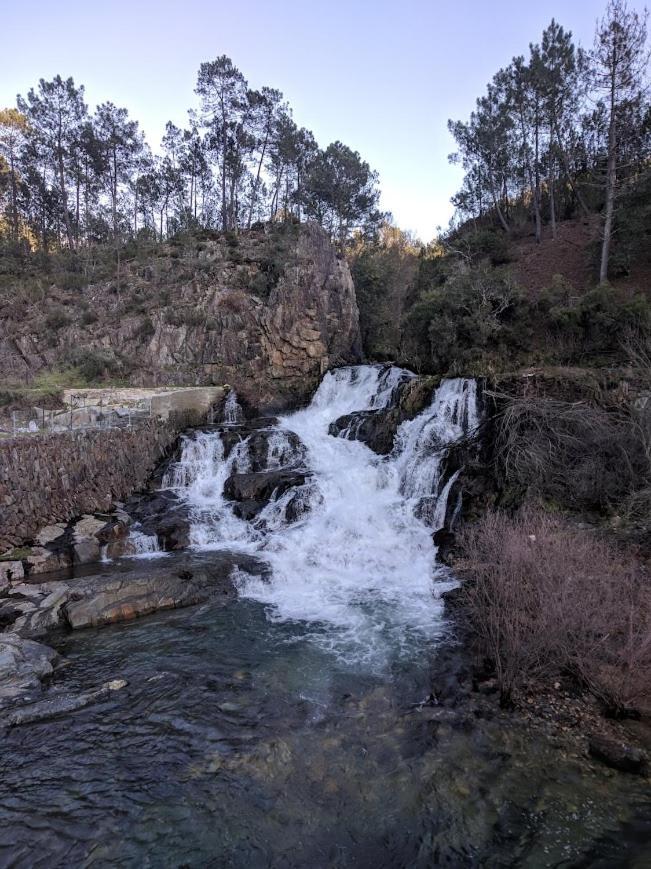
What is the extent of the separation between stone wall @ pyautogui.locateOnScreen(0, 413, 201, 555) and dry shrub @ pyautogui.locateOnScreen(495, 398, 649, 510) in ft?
36.4

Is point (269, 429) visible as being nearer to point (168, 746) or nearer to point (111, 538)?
point (111, 538)

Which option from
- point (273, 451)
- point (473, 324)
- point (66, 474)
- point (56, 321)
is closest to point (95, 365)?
point (56, 321)

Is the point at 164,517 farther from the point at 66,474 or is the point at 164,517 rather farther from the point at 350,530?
the point at 350,530

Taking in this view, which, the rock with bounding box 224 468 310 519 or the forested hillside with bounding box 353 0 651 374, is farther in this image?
the forested hillside with bounding box 353 0 651 374

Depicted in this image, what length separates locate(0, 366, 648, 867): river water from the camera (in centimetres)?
441

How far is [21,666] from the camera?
705 centimetres

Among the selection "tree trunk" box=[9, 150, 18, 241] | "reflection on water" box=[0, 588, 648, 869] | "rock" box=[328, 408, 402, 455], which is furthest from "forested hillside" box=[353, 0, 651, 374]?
"tree trunk" box=[9, 150, 18, 241]

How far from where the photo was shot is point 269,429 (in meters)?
17.5

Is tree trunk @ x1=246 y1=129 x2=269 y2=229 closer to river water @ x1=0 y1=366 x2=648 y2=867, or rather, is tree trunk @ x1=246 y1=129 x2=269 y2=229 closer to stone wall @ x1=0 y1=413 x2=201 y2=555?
stone wall @ x1=0 y1=413 x2=201 y2=555

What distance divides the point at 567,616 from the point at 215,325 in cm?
2093

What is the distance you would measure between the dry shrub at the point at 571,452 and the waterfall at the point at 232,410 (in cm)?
1224

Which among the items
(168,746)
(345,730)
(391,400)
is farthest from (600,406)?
(168,746)

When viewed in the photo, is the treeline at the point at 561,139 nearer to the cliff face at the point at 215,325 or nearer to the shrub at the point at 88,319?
the cliff face at the point at 215,325

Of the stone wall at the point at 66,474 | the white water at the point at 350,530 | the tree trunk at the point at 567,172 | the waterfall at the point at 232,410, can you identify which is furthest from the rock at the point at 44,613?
the tree trunk at the point at 567,172
